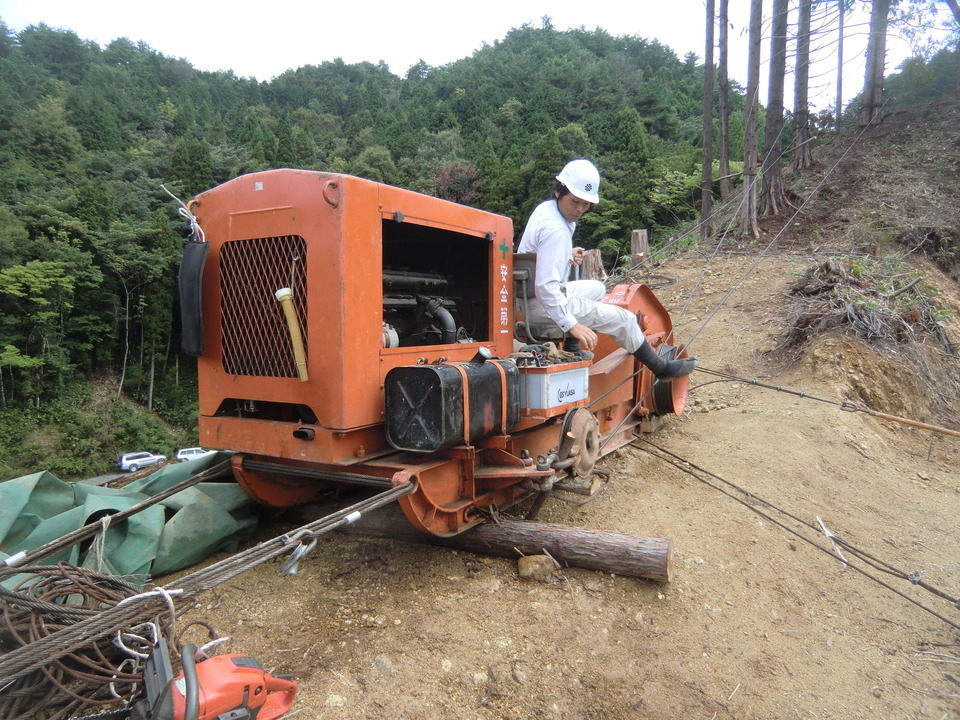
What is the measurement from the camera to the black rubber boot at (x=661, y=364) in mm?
5102

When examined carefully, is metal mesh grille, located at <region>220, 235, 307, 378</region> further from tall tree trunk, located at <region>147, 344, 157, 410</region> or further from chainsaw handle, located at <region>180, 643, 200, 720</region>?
tall tree trunk, located at <region>147, 344, 157, 410</region>

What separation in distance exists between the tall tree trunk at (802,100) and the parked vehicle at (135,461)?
17.6m

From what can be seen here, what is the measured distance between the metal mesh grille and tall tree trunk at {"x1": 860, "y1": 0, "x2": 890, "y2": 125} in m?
14.3

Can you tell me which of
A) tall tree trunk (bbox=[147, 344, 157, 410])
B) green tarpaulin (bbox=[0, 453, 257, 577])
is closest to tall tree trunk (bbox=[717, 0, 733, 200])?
green tarpaulin (bbox=[0, 453, 257, 577])

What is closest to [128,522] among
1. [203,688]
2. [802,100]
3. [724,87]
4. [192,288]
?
[192,288]

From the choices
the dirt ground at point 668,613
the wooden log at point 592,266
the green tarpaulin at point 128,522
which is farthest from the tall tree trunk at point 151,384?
the dirt ground at point 668,613

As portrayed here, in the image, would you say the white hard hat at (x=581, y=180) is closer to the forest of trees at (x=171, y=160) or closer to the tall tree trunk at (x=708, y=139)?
the forest of trees at (x=171, y=160)

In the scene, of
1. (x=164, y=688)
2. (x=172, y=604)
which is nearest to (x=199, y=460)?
(x=172, y=604)

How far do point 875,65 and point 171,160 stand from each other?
27.1 m

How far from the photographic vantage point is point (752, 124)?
11.3 metres

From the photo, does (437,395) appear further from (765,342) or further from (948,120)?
(948,120)

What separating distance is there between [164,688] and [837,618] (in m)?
3.38

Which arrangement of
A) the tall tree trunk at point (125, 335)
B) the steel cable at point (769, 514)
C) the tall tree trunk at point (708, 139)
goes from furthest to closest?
the tall tree trunk at point (125, 335) → the tall tree trunk at point (708, 139) → the steel cable at point (769, 514)

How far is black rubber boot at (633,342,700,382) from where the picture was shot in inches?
201
